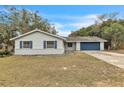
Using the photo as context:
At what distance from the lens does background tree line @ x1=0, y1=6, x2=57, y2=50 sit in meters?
29.2

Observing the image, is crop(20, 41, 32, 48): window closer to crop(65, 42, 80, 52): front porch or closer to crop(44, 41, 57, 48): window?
crop(44, 41, 57, 48): window

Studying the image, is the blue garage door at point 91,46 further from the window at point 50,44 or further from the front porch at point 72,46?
the window at point 50,44

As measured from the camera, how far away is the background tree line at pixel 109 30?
37406 millimetres

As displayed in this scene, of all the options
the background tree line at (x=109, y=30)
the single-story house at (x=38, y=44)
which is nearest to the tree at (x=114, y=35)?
the background tree line at (x=109, y=30)

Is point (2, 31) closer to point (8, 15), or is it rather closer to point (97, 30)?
point (8, 15)

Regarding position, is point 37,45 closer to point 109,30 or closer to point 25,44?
point 25,44

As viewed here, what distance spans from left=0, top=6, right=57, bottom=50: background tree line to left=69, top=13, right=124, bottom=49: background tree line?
858cm

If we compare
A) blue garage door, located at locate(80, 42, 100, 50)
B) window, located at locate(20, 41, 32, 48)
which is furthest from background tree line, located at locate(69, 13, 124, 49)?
window, located at locate(20, 41, 32, 48)

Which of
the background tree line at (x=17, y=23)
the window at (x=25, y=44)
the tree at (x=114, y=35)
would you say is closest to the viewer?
the window at (x=25, y=44)

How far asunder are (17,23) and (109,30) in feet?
46.7

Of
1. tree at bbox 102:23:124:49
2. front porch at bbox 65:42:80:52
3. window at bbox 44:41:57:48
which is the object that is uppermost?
tree at bbox 102:23:124:49

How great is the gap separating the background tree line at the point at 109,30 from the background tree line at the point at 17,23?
28.1ft

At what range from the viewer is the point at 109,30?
124 feet

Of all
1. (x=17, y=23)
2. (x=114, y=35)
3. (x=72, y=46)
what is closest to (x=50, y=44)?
(x=17, y=23)
